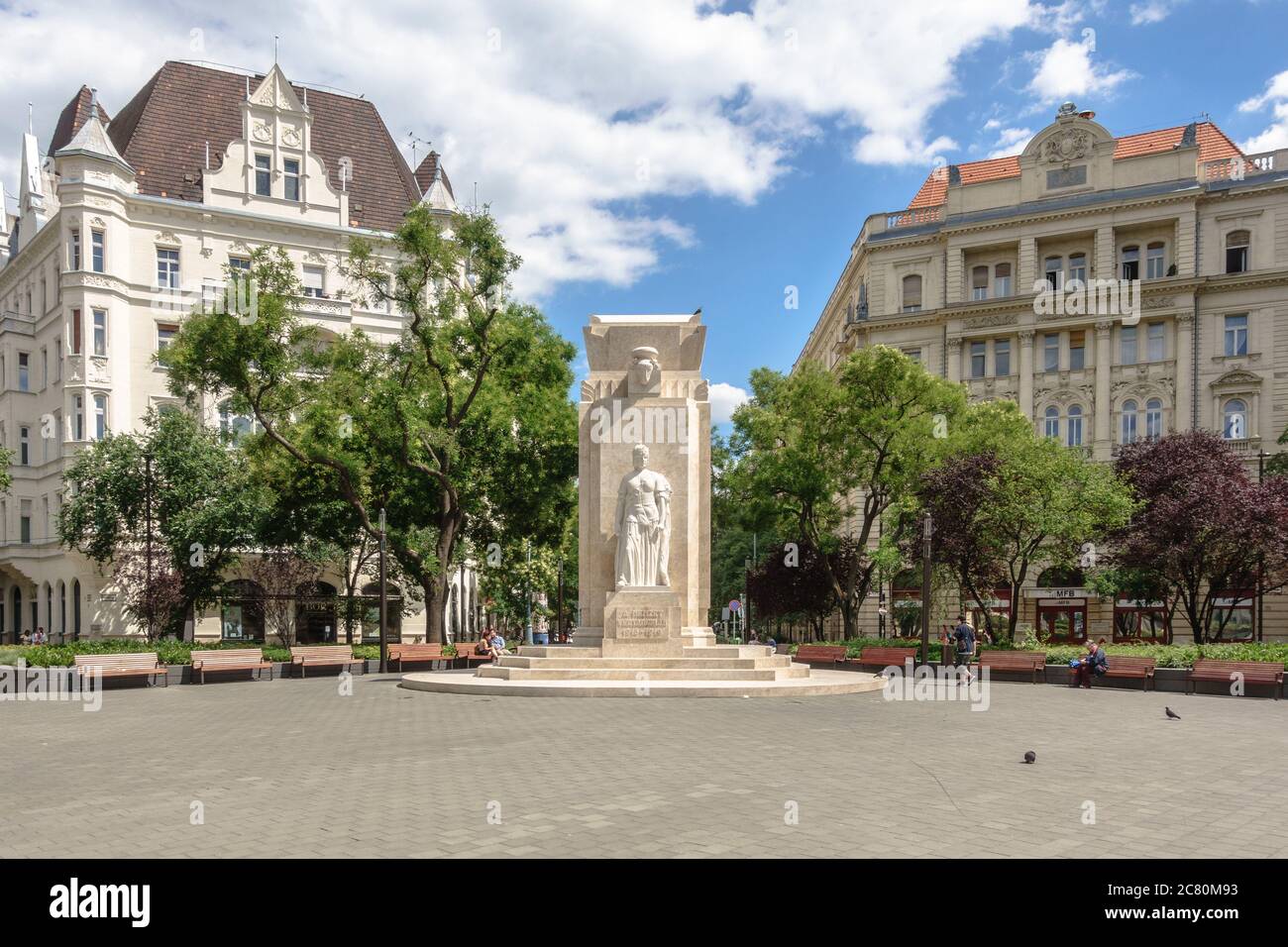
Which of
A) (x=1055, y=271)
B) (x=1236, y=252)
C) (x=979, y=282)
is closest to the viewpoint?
(x=1236, y=252)

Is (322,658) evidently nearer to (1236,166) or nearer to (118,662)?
(118,662)

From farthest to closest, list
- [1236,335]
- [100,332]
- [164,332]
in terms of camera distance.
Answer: [1236,335] → [164,332] → [100,332]

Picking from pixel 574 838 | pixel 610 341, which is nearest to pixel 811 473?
pixel 610 341

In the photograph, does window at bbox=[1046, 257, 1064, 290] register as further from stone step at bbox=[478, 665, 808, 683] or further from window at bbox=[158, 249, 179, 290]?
window at bbox=[158, 249, 179, 290]

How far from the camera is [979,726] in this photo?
1384cm

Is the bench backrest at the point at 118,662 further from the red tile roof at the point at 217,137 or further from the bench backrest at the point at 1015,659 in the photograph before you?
the red tile roof at the point at 217,137

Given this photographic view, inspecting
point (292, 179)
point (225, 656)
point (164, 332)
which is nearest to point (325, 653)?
point (225, 656)

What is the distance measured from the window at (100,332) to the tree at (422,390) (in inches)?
538

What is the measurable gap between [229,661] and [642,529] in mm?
12230

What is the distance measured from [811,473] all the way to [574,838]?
93.3 feet

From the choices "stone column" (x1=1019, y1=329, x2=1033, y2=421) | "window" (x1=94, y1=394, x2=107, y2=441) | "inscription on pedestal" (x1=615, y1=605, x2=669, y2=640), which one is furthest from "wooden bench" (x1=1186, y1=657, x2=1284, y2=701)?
"window" (x1=94, y1=394, x2=107, y2=441)

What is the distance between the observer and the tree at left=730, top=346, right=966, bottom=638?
3391 centimetres

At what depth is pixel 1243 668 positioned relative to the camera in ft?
68.5
